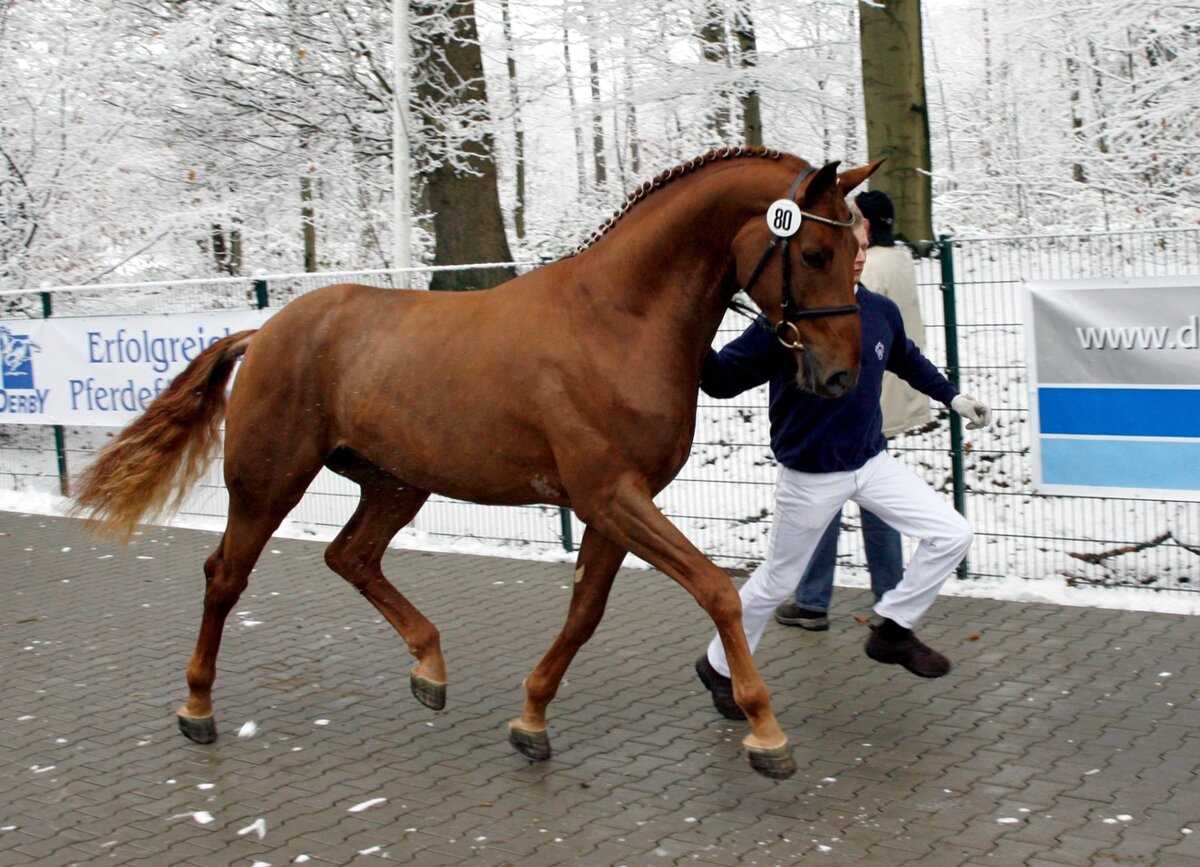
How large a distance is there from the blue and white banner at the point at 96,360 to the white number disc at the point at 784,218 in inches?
236

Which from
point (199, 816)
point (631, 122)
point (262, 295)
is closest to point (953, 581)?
point (199, 816)

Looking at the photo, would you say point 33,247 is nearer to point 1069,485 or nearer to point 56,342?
point 56,342

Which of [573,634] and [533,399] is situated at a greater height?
[533,399]

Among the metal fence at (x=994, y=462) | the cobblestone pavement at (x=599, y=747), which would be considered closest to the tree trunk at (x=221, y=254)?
the metal fence at (x=994, y=462)

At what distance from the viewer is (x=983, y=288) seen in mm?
7176

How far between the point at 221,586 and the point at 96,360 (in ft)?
19.0

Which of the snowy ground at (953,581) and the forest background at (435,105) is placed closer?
the snowy ground at (953,581)

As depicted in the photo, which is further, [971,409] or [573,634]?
[971,409]

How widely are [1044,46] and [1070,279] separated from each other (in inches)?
400

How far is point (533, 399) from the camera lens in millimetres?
4867

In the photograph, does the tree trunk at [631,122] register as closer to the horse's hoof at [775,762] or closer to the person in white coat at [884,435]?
the person in white coat at [884,435]

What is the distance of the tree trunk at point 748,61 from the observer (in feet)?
47.3

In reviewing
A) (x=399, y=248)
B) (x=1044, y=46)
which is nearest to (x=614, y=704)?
(x=399, y=248)

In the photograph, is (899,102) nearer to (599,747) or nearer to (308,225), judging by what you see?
(599,747)
